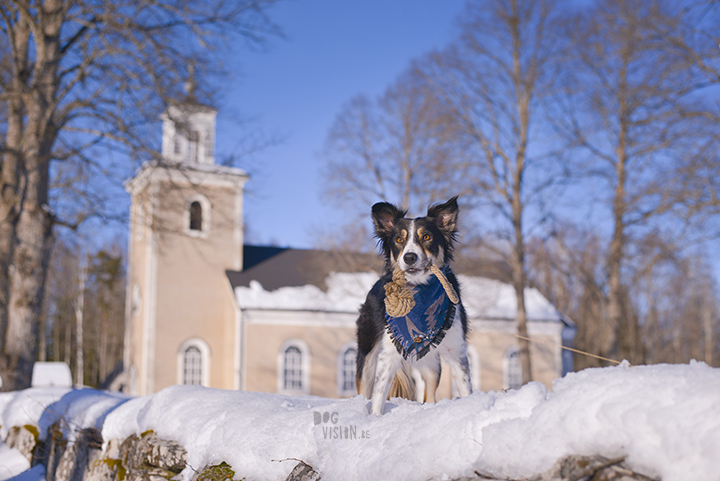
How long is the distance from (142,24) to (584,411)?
11.9 m

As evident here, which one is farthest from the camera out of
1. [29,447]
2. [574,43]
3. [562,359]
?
[562,359]

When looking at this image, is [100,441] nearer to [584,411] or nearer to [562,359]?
[584,411]

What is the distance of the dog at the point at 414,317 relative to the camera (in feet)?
12.0

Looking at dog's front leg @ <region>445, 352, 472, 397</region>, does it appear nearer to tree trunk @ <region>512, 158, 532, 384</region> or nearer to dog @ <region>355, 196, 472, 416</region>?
dog @ <region>355, 196, 472, 416</region>

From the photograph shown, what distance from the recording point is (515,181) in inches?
744

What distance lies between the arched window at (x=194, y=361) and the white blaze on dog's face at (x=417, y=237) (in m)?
22.2

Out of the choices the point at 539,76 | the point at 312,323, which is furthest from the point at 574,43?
the point at 312,323

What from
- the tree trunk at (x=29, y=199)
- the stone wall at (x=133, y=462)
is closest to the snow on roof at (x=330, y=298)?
the tree trunk at (x=29, y=199)

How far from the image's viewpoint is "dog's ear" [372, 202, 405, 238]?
3988 mm

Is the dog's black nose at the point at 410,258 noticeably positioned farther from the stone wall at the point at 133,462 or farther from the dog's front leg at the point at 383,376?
the stone wall at the point at 133,462

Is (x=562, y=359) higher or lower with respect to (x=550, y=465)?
lower

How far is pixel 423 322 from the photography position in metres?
3.66

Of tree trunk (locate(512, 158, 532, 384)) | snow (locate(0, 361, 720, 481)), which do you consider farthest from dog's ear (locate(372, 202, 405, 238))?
tree trunk (locate(512, 158, 532, 384))

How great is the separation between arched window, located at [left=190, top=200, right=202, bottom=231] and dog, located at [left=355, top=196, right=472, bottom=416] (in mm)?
23456
